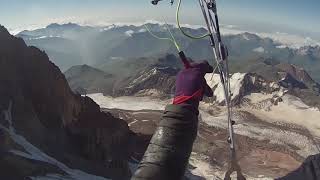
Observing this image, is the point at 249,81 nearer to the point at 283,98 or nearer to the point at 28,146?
the point at 283,98

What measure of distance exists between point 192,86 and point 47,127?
34.0m

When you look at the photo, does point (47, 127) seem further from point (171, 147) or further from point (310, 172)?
point (171, 147)

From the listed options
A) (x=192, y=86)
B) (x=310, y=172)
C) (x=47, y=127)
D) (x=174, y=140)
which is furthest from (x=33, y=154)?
(x=174, y=140)

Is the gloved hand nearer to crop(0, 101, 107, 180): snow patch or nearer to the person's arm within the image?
the person's arm

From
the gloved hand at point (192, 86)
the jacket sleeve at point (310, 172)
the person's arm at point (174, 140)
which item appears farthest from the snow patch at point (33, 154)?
the person's arm at point (174, 140)

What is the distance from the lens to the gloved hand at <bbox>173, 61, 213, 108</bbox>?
6.44 meters

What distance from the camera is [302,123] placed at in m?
103

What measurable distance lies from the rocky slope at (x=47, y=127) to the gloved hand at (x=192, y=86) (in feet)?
68.6

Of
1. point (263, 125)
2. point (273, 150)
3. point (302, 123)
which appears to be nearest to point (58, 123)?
point (273, 150)

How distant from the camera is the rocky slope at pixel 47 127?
29219 mm

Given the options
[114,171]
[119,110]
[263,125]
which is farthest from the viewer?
[119,110]

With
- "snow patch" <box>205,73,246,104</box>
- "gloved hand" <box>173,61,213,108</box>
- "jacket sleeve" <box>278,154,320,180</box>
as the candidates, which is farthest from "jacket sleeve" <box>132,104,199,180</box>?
"snow patch" <box>205,73,246,104</box>

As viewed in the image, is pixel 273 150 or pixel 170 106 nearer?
pixel 170 106

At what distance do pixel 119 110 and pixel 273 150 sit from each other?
1507 inches
